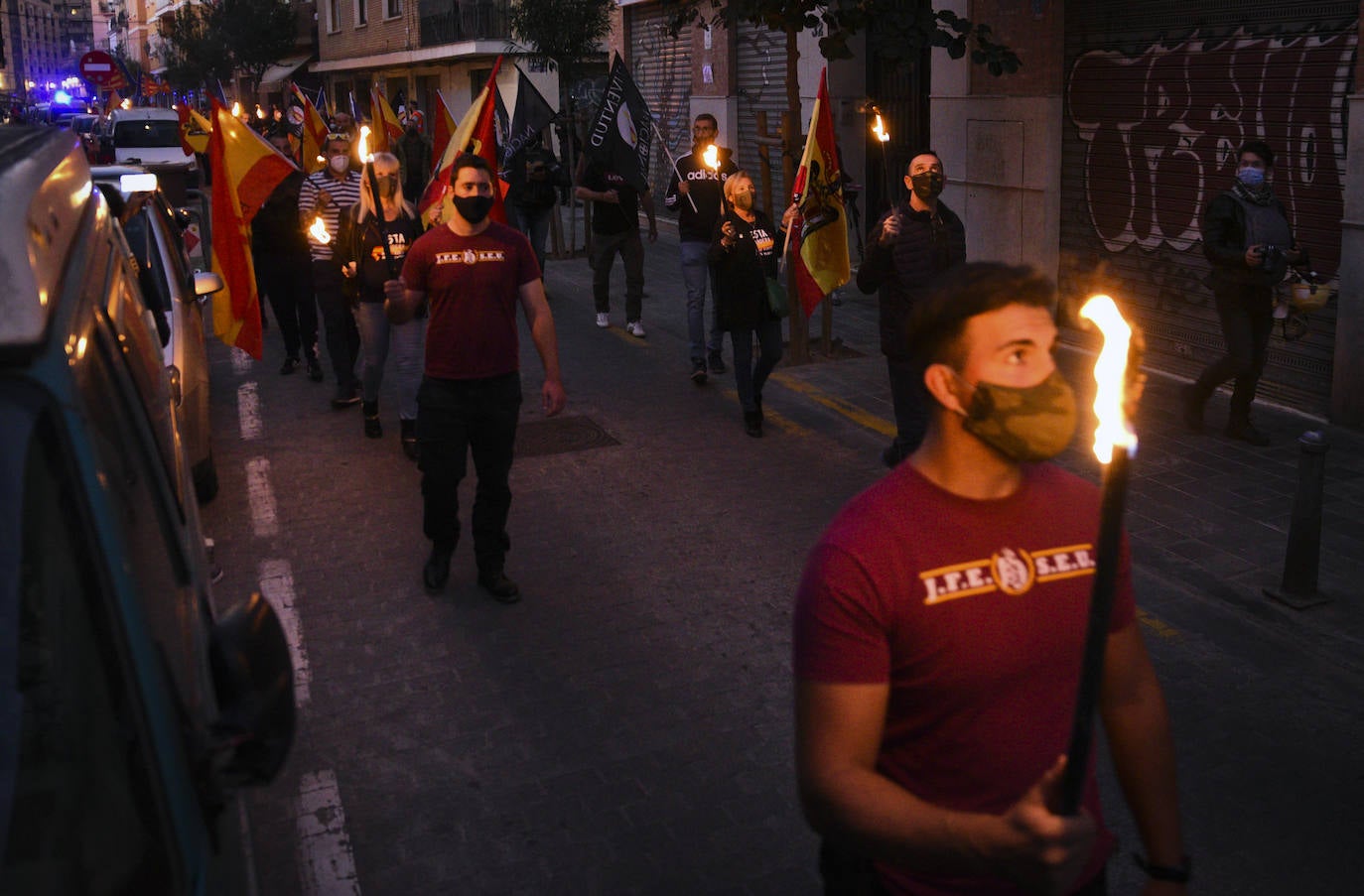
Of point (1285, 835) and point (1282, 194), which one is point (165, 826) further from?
point (1282, 194)

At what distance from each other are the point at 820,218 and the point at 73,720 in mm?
9428

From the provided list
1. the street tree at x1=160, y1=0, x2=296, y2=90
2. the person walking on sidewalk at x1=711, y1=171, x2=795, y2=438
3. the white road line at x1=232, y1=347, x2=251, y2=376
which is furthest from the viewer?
the street tree at x1=160, y1=0, x2=296, y2=90

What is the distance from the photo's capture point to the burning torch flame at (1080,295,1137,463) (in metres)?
1.62

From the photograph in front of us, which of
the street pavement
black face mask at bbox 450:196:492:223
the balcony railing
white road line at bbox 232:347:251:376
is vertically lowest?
the street pavement

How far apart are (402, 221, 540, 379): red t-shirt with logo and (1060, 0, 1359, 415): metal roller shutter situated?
4.13 m

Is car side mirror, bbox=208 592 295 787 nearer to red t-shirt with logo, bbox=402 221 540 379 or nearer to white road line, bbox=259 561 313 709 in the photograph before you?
white road line, bbox=259 561 313 709

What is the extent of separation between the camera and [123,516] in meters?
2.17

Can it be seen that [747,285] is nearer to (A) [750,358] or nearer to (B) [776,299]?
(B) [776,299]

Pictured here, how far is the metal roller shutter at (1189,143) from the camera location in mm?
9547

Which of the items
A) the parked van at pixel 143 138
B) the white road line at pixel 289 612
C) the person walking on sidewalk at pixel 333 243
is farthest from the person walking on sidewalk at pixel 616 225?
the parked van at pixel 143 138

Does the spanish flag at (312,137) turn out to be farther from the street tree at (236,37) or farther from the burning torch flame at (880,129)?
the street tree at (236,37)

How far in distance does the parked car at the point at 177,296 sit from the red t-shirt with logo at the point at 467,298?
158 cm

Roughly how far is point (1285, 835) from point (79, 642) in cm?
382

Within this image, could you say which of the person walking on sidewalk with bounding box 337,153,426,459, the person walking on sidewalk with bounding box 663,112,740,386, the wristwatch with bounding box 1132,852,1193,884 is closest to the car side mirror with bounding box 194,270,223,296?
the person walking on sidewalk with bounding box 337,153,426,459
